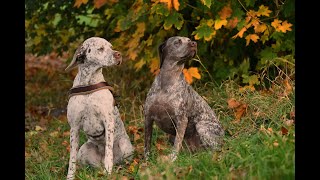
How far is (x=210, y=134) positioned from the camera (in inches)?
261

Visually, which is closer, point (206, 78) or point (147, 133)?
point (147, 133)

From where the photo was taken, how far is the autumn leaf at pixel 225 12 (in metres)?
7.98

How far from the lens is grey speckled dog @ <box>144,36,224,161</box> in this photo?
254 inches

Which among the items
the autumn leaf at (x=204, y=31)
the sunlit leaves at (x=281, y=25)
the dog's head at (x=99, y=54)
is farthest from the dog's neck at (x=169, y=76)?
the sunlit leaves at (x=281, y=25)

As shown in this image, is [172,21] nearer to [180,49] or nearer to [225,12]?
[225,12]

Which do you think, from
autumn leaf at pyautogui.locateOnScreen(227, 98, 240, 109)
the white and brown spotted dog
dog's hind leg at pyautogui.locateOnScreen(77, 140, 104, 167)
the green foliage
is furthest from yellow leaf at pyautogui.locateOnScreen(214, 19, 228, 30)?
dog's hind leg at pyautogui.locateOnScreen(77, 140, 104, 167)

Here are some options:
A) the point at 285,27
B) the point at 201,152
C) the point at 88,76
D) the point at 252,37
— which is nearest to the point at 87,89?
the point at 88,76

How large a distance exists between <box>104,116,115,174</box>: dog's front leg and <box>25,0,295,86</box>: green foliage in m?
1.63

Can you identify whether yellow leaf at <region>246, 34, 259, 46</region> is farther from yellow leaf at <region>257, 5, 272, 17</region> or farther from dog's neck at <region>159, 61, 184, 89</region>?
dog's neck at <region>159, 61, 184, 89</region>

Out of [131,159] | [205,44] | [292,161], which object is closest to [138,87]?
[205,44]

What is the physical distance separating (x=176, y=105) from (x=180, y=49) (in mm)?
543

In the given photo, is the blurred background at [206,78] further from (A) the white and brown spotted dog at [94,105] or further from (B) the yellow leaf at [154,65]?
(A) the white and brown spotted dog at [94,105]

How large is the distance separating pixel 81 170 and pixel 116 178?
63cm
